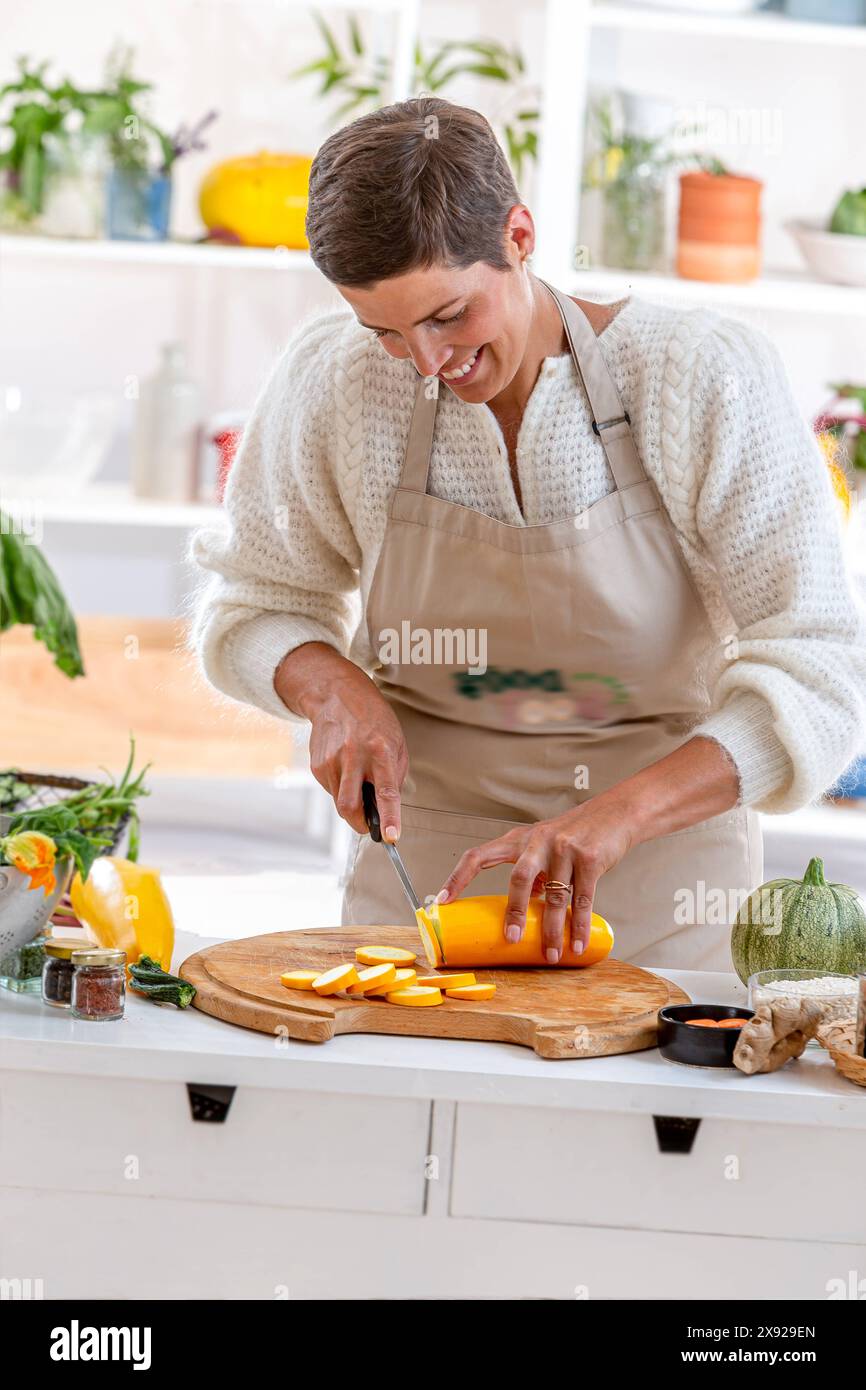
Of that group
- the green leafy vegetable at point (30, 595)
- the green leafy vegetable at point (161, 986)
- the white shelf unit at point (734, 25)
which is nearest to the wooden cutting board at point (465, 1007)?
the green leafy vegetable at point (161, 986)

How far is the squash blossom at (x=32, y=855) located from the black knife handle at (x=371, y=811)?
0.31 meters

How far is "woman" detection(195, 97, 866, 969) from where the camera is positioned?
1503 mm

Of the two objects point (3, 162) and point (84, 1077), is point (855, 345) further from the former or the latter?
point (84, 1077)

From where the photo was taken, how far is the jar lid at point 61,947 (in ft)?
4.67

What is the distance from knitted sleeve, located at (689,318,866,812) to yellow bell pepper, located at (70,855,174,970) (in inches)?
20.4

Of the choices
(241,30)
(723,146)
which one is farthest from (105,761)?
(723,146)

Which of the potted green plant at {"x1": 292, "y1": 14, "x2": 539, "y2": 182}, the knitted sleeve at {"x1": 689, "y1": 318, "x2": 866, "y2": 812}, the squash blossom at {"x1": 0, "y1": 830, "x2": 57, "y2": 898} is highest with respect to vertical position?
the potted green plant at {"x1": 292, "y1": 14, "x2": 539, "y2": 182}

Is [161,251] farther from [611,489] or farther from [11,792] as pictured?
[611,489]

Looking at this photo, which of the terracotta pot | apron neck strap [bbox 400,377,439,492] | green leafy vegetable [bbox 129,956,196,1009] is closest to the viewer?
green leafy vegetable [bbox 129,956,196,1009]

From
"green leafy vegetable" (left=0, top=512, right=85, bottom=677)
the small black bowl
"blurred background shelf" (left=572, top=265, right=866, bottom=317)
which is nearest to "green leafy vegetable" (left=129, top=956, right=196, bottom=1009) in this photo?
the small black bowl

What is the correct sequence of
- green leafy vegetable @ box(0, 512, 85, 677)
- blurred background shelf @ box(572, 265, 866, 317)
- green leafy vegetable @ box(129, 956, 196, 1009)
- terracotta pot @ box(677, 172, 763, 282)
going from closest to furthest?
1. green leafy vegetable @ box(129, 956, 196, 1009)
2. green leafy vegetable @ box(0, 512, 85, 677)
3. terracotta pot @ box(677, 172, 763, 282)
4. blurred background shelf @ box(572, 265, 866, 317)

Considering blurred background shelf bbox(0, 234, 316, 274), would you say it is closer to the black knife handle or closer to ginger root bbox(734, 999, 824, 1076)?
the black knife handle
